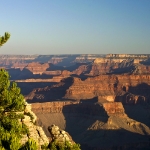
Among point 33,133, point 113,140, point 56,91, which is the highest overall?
point 33,133

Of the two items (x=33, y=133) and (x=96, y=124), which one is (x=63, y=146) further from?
(x=96, y=124)

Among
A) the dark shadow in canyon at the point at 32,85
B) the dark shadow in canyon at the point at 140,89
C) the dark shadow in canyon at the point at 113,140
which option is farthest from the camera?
the dark shadow in canyon at the point at 32,85

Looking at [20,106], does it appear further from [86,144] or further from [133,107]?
[133,107]

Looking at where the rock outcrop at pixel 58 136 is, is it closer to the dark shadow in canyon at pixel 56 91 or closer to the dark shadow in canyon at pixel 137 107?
the dark shadow in canyon at pixel 137 107

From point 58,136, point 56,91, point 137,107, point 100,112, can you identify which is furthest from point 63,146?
point 56,91

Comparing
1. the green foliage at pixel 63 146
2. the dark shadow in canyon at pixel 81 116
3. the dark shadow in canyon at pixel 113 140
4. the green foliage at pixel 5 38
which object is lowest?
the dark shadow in canyon at pixel 113 140

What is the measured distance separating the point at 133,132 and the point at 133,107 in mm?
32270

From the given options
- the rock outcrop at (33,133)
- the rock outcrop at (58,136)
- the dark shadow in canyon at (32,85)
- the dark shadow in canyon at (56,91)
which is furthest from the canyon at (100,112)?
the rock outcrop at (58,136)

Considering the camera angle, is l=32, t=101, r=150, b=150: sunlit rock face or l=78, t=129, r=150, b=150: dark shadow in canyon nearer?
l=78, t=129, r=150, b=150: dark shadow in canyon

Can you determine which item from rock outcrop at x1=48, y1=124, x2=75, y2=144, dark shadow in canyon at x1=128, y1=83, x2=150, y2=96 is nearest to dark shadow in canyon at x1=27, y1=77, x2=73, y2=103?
dark shadow in canyon at x1=128, y1=83, x2=150, y2=96

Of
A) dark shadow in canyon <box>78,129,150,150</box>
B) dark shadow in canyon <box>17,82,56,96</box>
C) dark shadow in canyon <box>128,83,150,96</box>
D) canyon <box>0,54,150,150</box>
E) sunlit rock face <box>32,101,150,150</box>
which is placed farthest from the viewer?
dark shadow in canyon <box>17,82,56,96</box>

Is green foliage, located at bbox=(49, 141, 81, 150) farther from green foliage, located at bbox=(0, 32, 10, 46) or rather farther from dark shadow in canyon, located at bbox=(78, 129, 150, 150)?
dark shadow in canyon, located at bbox=(78, 129, 150, 150)

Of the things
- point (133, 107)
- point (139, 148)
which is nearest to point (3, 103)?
point (139, 148)

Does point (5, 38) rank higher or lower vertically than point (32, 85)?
higher
